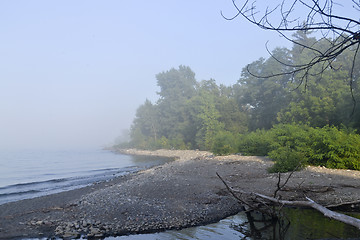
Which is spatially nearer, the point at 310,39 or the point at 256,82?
the point at 256,82

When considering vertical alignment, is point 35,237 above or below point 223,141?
below

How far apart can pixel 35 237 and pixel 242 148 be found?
2046cm

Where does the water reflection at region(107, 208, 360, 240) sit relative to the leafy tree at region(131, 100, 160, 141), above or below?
below

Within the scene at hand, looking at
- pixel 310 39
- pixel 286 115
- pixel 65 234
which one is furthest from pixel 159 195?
pixel 310 39

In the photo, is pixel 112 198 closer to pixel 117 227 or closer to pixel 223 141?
pixel 117 227

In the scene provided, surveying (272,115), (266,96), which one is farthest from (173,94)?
(272,115)

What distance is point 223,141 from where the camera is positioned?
27.8 m

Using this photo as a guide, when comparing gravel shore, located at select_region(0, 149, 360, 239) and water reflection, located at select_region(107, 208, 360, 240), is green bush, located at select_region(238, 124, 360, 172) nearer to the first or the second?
gravel shore, located at select_region(0, 149, 360, 239)

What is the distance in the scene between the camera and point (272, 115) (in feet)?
115

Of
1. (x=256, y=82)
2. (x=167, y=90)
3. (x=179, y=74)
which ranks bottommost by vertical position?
(x=256, y=82)

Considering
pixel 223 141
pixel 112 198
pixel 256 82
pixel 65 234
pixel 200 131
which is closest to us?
pixel 65 234

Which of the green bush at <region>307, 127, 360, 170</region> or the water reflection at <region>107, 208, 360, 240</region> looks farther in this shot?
the green bush at <region>307, 127, 360, 170</region>

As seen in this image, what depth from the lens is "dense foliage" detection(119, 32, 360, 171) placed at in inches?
611

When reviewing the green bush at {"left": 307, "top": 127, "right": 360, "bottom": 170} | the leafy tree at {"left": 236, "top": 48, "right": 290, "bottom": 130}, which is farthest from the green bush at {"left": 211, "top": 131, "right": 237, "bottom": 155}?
the green bush at {"left": 307, "top": 127, "right": 360, "bottom": 170}
